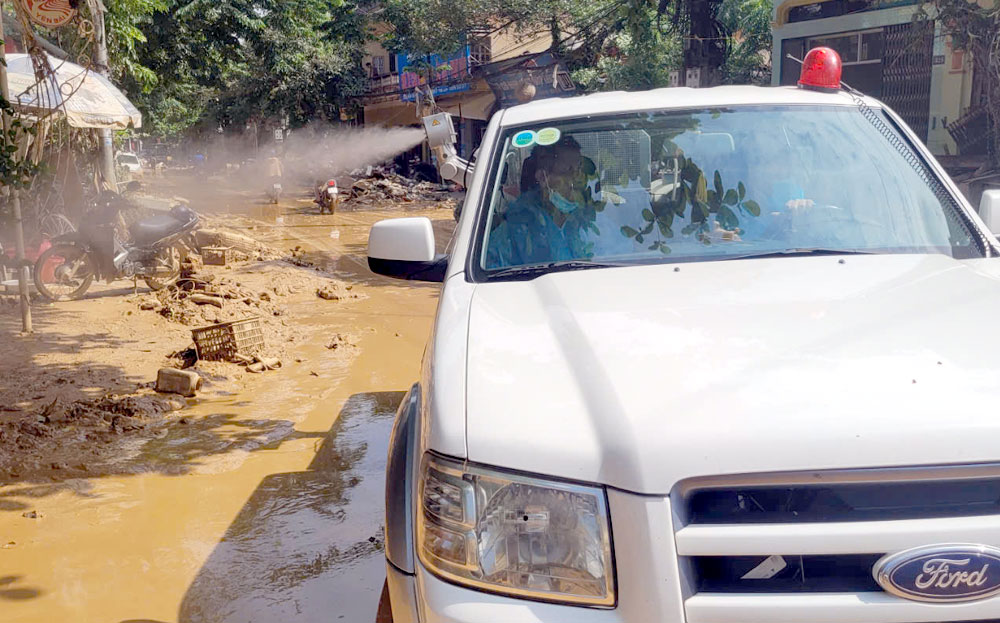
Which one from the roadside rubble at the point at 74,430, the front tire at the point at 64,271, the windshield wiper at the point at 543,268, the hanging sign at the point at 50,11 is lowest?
the roadside rubble at the point at 74,430

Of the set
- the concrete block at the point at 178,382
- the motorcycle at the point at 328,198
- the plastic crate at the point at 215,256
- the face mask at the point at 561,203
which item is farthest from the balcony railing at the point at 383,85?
the face mask at the point at 561,203

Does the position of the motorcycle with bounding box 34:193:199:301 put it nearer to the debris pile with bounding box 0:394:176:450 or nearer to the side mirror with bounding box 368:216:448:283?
the debris pile with bounding box 0:394:176:450

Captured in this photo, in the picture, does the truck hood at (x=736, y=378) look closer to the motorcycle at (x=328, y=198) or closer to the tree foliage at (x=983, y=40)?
the tree foliage at (x=983, y=40)

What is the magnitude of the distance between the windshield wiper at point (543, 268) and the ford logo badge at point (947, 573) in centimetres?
138

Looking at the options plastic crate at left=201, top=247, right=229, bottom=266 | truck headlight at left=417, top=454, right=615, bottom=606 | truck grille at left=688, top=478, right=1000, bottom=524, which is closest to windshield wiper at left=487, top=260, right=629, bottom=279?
truck headlight at left=417, top=454, right=615, bottom=606

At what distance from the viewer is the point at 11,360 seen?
26.6 feet

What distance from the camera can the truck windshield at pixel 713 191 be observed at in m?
2.95

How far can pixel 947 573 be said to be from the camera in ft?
5.37

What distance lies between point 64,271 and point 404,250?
30.9ft

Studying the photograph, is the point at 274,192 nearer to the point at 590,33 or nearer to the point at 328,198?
the point at 328,198

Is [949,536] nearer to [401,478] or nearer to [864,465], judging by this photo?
[864,465]

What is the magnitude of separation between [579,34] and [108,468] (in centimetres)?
2508

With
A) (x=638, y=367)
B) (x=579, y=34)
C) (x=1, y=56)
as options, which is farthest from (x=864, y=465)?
(x=579, y=34)

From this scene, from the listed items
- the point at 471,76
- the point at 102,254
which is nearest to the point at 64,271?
the point at 102,254
